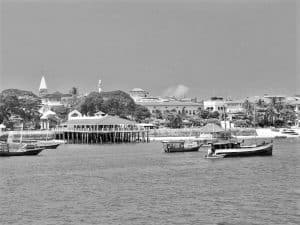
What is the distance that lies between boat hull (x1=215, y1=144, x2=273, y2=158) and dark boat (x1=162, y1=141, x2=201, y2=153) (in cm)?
1189

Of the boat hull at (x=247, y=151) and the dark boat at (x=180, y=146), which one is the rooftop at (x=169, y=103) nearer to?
the dark boat at (x=180, y=146)

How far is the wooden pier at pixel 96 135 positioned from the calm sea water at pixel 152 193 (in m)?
46.3

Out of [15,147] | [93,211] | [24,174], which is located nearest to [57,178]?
[24,174]

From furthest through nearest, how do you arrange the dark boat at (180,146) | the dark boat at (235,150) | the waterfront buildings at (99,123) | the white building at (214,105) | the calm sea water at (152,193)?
the white building at (214,105), the waterfront buildings at (99,123), the dark boat at (180,146), the dark boat at (235,150), the calm sea water at (152,193)

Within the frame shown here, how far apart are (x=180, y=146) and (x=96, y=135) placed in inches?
1260

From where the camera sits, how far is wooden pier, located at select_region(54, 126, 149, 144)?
9919cm

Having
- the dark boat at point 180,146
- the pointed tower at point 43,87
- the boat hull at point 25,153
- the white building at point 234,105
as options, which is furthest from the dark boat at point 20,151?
the pointed tower at point 43,87

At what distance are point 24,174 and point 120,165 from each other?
8940mm

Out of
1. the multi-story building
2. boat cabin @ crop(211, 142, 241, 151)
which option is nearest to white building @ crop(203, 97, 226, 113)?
the multi-story building

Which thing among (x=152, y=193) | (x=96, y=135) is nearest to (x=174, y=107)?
(x=96, y=135)

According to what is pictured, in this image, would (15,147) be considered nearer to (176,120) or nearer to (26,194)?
(26,194)

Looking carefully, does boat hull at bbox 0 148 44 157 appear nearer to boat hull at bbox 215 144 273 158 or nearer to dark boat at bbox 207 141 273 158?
dark boat at bbox 207 141 273 158

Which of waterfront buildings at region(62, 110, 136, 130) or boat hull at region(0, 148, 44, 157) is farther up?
waterfront buildings at region(62, 110, 136, 130)

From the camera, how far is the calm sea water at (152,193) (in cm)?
2759
